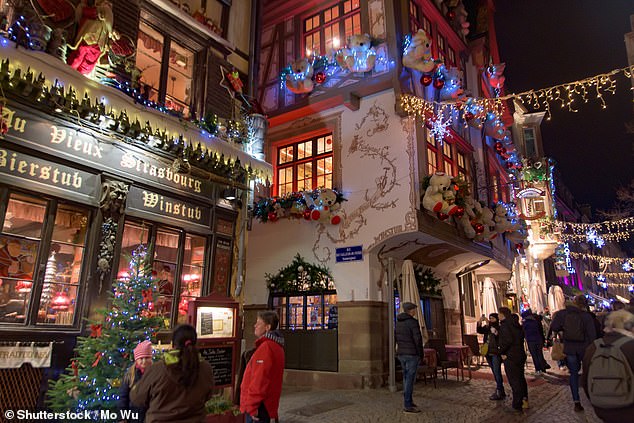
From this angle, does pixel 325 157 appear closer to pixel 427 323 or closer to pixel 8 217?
pixel 427 323

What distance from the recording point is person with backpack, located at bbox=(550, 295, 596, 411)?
25.8 feet

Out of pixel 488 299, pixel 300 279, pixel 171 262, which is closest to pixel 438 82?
pixel 300 279

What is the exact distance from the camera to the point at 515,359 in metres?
8.09

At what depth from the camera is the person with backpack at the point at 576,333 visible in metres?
7.86

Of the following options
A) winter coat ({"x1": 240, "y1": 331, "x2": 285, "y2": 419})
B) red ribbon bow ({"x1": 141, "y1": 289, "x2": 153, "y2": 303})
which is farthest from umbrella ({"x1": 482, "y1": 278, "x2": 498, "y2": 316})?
winter coat ({"x1": 240, "y1": 331, "x2": 285, "y2": 419})

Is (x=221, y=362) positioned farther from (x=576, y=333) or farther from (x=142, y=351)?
(x=576, y=333)

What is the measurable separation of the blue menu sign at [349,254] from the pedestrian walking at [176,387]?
9.19 meters

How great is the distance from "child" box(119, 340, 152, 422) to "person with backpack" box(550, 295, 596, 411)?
23.1 feet

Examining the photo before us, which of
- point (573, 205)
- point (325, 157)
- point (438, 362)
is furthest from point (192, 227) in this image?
point (573, 205)

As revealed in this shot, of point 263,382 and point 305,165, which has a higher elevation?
point 305,165

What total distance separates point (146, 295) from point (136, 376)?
190 centimetres

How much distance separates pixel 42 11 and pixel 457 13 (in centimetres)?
1565

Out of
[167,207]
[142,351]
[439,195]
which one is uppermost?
[439,195]

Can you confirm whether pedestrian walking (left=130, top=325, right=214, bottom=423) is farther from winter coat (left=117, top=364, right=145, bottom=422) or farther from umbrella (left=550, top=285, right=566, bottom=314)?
umbrella (left=550, top=285, right=566, bottom=314)
